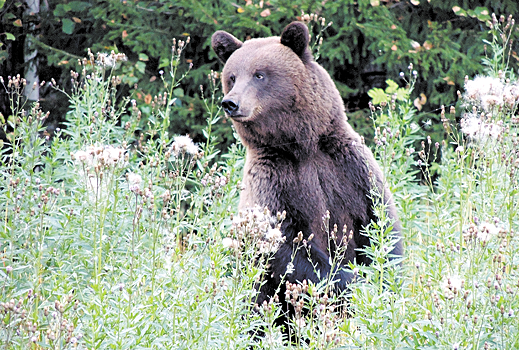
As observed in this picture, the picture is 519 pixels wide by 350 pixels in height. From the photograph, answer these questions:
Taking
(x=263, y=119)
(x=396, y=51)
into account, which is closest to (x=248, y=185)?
(x=263, y=119)

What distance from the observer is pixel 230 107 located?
12.8 feet

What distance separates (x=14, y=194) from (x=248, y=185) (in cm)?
141

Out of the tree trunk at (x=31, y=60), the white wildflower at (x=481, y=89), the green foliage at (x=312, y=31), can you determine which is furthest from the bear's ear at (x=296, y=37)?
the tree trunk at (x=31, y=60)

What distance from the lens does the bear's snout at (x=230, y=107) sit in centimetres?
389

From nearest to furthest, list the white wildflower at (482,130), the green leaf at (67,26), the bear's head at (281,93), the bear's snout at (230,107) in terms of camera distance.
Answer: the white wildflower at (482,130)
the bear's snout at (230,107)
the bear's head at (281,93)
the green leaf at (67,26)

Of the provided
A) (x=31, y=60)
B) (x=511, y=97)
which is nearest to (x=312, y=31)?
(x=511, y=97)

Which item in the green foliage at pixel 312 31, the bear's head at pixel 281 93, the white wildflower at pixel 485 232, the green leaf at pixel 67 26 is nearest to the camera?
the white wildflower at pixel 485 232

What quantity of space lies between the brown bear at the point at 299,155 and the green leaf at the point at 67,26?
4149 mm

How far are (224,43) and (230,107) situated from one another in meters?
0.80

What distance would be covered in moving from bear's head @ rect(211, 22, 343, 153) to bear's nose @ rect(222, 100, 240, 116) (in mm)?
115

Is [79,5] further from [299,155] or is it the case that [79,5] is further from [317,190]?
[317,190]

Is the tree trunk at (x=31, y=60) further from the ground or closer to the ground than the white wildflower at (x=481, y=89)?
closer to the ground

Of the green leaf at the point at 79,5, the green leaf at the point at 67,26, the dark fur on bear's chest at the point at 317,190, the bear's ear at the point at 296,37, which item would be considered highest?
the bear's ear at the point at 296,37

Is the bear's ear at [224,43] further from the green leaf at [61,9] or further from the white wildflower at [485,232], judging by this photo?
the green leaf at [61,9]
